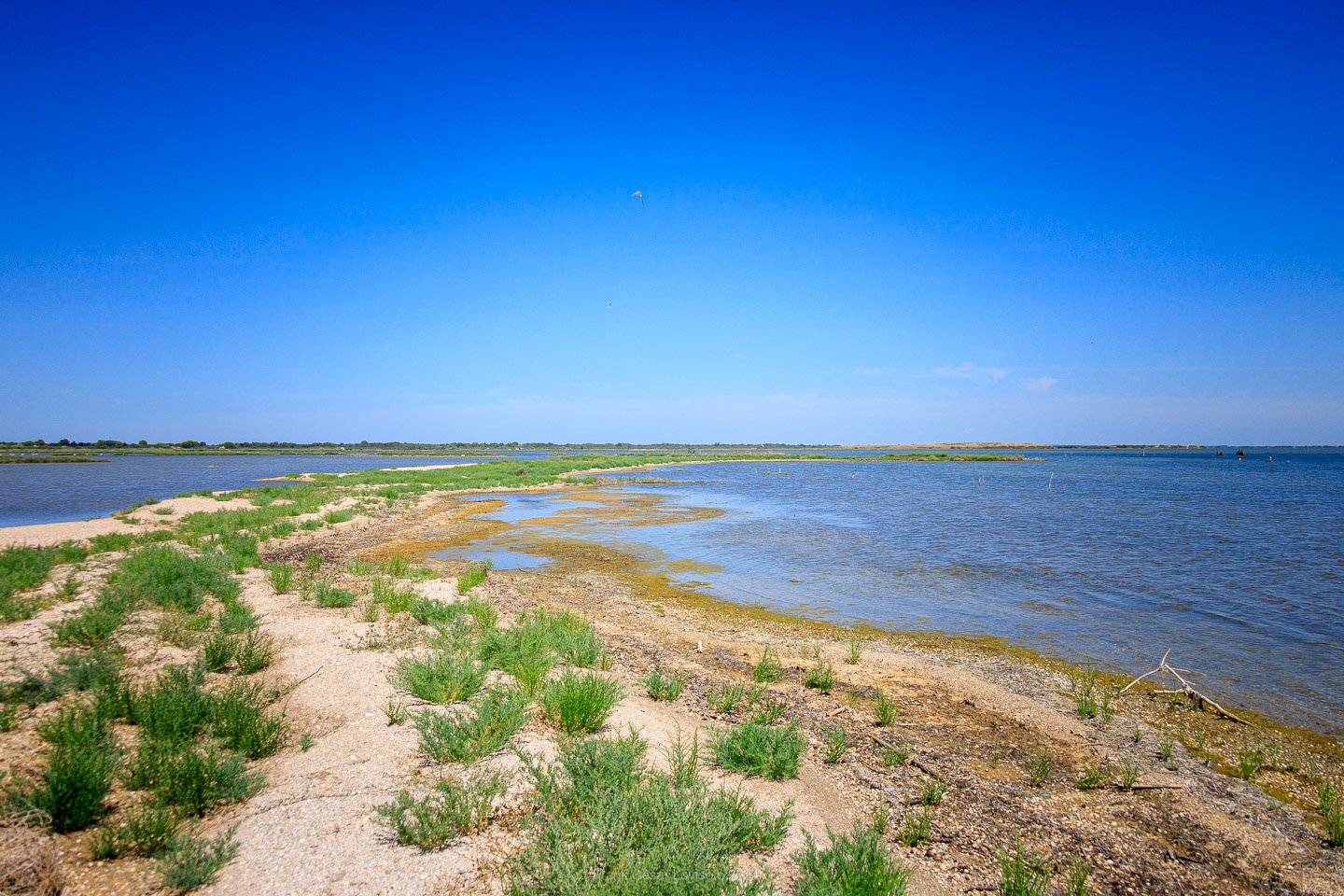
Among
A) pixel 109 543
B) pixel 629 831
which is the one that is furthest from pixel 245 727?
pixel 109 543

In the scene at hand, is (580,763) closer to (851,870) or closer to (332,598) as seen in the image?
(851,870)

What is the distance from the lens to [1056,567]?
17.2 m

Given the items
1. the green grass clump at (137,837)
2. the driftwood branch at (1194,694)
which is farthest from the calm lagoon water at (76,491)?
the driftwood branch at (1194,694)

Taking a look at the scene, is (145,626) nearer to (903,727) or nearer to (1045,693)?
(903,727)

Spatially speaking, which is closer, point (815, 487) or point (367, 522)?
point (367, 522)

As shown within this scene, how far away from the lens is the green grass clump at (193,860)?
139 inches

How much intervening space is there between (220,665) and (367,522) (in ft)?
65.6

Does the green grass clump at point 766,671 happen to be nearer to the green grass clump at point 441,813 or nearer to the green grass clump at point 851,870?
the green grass clump at point 851,870

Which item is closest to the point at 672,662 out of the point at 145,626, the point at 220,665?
the point at 220,665

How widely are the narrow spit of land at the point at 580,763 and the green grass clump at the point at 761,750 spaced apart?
0.04 meters

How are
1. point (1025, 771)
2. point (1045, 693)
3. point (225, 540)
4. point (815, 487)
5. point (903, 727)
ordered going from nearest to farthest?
point (1025, 771)
point (903, 727)
point (1045, 693)
point (225, 540)
point (815, 487)

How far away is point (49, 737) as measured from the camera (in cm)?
488

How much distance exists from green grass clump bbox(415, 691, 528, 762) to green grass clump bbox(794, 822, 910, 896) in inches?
115

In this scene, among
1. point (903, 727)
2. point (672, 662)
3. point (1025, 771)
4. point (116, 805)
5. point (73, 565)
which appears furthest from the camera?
point (73, 565)
